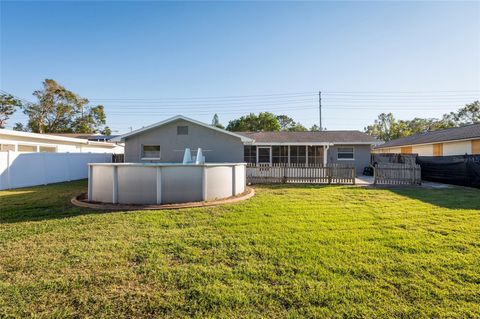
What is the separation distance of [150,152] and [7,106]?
118 feet

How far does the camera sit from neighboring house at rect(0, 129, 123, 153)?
12.0 m

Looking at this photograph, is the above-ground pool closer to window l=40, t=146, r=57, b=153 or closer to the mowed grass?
the mowed grass

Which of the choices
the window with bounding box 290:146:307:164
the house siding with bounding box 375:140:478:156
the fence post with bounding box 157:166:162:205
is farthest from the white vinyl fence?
the house siding with bounding box 375:140:478:156

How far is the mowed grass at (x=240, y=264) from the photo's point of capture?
102 inches

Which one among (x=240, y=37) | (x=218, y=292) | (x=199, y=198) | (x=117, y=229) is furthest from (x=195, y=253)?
(x=240, y=37)

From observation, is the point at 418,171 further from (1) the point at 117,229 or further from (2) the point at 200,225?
(1) the point at 117,229

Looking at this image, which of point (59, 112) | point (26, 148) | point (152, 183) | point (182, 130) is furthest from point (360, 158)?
point (59, 112)

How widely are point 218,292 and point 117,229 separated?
3.42 meters

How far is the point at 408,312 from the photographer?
8.16 feet

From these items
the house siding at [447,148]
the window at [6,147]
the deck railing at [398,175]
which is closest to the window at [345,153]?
the deck railing at [398,175]

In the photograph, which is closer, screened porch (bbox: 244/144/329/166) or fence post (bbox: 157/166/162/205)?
fence post (bbox: 157/166/162/205)

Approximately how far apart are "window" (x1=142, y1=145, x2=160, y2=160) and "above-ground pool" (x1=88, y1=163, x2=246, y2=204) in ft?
23.0

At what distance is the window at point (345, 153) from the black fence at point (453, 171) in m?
4.65

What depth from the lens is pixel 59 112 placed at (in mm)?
38562
